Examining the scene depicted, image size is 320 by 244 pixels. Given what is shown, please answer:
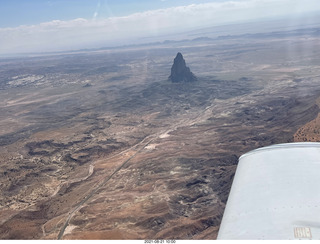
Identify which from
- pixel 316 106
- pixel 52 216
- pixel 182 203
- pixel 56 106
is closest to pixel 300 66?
pixel 316 106

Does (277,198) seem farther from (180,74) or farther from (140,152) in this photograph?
(180,74)

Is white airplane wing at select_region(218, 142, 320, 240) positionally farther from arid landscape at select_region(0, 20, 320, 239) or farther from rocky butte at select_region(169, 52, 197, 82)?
rocky butte at select_region(169, 52, 197, 82)

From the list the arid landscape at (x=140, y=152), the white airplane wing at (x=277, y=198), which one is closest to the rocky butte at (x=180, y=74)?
the arid landscape at (x=140, y=152)

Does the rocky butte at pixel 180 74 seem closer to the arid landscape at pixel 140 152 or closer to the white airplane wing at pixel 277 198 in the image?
the arid landscape at pixel 140 152

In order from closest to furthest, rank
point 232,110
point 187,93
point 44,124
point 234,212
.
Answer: point 234,212, point 232,110, point 44,124, point 187,93

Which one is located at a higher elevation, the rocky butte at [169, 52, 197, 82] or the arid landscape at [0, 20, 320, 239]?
the rocky butte at [169, 52, 197, 82]

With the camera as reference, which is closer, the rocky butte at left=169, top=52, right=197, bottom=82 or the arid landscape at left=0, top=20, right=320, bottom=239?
the arid landscape at left=0, top=20, right=320, bottom=239

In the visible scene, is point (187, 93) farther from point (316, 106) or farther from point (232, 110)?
point (316, 106)

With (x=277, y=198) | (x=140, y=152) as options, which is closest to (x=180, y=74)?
(x=140, y=152)

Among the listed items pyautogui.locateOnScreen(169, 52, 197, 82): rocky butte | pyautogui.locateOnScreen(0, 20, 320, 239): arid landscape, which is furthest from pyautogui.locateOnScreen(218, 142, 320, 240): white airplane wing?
pyautogui.locateOnScreen(169, 52, 197, 82): rocky butte
